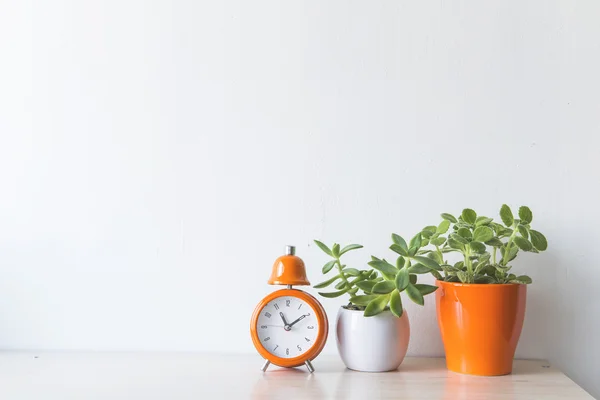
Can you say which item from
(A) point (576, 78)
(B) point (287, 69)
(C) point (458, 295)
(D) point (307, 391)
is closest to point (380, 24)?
(B) point (287, 69)

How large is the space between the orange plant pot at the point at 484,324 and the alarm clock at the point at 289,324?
0.75ft

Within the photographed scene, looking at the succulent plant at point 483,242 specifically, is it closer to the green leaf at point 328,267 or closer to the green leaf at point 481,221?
the green leaf at point 481,221

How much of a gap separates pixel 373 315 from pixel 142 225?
516mm

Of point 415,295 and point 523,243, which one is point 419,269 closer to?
point 415,295

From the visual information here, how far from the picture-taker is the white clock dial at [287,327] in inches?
46.6

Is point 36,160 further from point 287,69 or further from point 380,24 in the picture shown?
point 380,24

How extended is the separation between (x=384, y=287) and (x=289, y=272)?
168mm

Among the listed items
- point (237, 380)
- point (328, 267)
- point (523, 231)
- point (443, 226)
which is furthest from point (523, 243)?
point (237, 380)

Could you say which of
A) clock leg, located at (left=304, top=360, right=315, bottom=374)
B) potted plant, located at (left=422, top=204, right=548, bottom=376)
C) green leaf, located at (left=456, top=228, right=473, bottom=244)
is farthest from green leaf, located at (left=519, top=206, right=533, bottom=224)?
clock leg, located at (left=304, top=360, right=315, bottom=374)

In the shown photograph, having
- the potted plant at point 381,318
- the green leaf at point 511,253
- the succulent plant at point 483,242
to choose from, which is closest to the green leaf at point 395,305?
the potted plant at point 381,318

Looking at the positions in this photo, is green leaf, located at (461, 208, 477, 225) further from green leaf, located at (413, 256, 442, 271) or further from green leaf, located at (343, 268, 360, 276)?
green leaf, located at (343, 268, 360, 276)

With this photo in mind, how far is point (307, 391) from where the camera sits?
1.06 meters

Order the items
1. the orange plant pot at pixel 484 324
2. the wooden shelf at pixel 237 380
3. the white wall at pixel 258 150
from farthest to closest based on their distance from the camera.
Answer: the white wall at pixel 258 150, the orange plant pot at pixel 484 324, the wooden shelf at pixel 237 380

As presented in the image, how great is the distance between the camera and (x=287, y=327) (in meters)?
1.19
